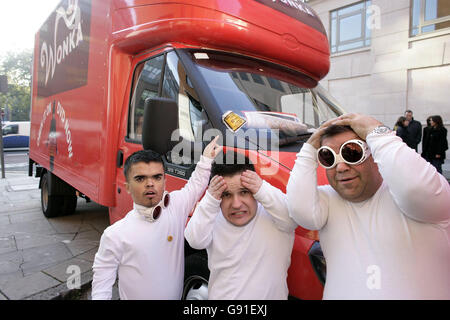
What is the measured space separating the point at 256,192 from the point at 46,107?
5.34 m

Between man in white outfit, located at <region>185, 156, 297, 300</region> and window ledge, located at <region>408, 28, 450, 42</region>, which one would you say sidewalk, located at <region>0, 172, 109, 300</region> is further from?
window ledge, located at <region>408, 28, 450, 42</region>

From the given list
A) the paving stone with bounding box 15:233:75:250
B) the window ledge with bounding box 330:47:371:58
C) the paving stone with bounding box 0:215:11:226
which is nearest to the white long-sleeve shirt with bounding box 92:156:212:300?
the paving stone with bounding box 15:233:75:250

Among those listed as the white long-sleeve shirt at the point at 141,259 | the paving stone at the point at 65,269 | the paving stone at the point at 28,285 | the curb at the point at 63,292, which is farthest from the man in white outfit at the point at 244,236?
the paving stone at the point at 65,269

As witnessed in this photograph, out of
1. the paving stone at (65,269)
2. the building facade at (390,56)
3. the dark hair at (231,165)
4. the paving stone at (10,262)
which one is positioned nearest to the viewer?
the dark hair at (231,165)

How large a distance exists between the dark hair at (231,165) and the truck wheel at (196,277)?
0.59 m

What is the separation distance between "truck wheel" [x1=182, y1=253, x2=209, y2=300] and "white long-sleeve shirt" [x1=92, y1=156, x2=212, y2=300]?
184 mm

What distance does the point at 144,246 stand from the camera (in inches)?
68.0

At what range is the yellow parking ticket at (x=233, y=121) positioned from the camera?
1.99m

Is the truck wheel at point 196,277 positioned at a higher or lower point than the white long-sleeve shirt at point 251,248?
lower

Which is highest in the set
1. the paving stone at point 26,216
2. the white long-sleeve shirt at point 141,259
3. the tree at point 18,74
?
the tree at point 18,74

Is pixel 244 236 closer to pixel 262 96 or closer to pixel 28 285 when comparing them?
pixel 262 96

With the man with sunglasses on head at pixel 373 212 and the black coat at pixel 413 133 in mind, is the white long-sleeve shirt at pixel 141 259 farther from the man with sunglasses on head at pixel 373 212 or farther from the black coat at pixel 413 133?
the black coat at pixel 413 133
